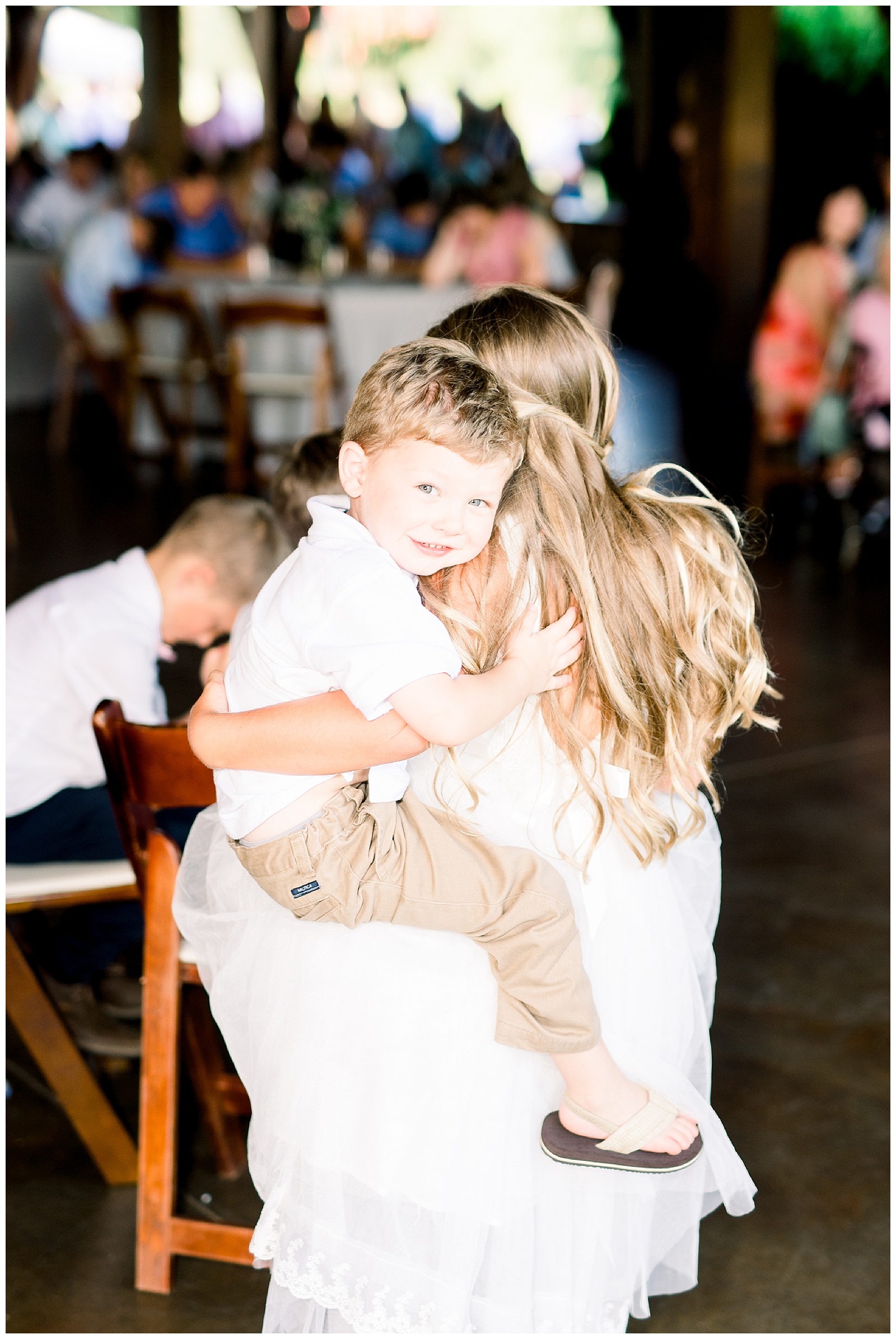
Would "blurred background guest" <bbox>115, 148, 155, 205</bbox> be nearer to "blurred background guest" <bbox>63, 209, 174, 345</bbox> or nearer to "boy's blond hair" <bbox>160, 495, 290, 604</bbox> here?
"blurred background guest" <bbox>63, 209, 174, 345</bbox>

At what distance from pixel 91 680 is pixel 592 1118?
3.68 feet

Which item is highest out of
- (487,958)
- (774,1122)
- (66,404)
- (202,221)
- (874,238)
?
(202,221)

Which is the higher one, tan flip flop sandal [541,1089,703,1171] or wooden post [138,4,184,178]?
wooden post [138,4,184,178]

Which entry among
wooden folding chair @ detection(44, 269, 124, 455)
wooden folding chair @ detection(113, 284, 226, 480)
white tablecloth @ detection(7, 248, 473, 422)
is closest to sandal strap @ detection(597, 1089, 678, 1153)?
white tablecloth @ detection(7, 248, 473, 422)

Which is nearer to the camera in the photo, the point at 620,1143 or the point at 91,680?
the point at 620,1143

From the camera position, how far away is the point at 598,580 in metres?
1.37

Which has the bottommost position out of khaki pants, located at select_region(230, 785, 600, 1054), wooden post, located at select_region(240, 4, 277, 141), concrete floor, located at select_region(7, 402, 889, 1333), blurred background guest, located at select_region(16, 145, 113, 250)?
concrete floor, located at select_region(7, 402, 889, 1333)

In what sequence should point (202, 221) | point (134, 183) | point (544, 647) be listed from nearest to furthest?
point (544, 647) → point (202, 221) → point (134, 183)

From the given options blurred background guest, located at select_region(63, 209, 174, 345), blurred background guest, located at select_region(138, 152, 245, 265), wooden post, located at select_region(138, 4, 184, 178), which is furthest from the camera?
wooden post, located at select_region(138, 4, 184, 178)

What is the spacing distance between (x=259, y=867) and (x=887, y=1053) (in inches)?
58.0

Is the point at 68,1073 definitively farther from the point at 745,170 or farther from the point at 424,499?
the point at 745,170

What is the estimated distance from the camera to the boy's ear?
1.30 m

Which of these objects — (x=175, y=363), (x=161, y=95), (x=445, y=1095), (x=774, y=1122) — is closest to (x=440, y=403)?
(x=445, y=1095)

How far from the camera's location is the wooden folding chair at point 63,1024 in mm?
1845
